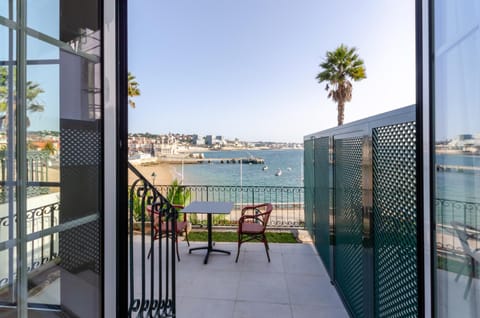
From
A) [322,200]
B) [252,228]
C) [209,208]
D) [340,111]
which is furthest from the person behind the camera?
[340,111]

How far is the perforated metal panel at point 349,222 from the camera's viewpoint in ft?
6.34

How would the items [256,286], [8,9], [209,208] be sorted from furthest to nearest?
[209,208], [256,286], [8,9]

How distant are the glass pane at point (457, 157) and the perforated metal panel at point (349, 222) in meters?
1.02

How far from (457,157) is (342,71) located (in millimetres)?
8363

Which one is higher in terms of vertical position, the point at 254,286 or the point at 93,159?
the point at 93,159

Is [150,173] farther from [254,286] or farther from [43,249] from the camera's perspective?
[43,249]

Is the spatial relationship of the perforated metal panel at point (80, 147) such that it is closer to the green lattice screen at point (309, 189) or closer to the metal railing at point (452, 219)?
the metal railing at point (452, 219)

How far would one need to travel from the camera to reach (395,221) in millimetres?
1329

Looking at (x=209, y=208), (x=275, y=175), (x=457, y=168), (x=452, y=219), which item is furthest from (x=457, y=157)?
(x=275, y=175)

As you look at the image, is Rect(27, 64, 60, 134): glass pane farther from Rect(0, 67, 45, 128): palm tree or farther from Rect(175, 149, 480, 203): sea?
Rect(175, 149, 480, 203): sea

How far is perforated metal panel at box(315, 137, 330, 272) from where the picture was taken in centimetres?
297

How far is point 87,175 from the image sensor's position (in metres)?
1.10

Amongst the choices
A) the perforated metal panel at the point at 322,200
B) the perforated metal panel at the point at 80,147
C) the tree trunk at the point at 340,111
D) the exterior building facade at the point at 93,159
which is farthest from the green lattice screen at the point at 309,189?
the tree trunk at the point at 340,111

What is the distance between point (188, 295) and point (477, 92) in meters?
2.72
